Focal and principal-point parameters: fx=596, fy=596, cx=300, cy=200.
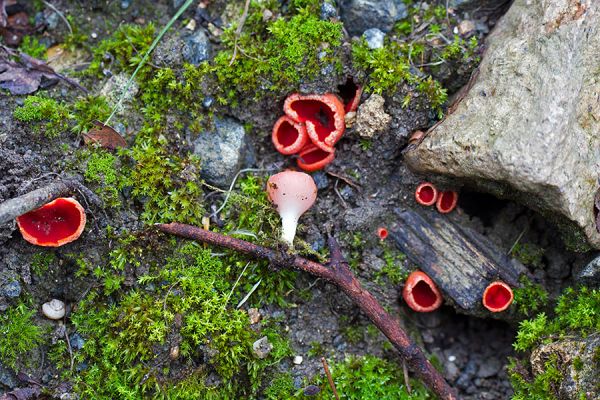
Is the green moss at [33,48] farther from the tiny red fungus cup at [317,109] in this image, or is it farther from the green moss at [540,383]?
the green moss at [540,383]

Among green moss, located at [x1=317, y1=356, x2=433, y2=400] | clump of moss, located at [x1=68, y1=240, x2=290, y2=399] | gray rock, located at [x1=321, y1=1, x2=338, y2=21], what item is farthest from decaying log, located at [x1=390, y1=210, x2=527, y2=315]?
gray rock, located at [x1=321, y1=1, x2=338, y2=21]

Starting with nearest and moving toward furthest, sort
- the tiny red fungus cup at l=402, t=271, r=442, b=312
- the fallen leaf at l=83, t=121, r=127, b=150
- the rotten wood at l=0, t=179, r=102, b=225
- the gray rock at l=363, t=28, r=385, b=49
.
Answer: the rotten wood at l=0, t=179, r=102, b=225, the fallen leaf at l=83, t=121, r=127, b=150, the tiny red fungus cup at l=402, t=271, r=442, b=312, the gray rock at l=363, t=28, r=385, b=49

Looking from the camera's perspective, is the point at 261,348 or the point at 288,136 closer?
the point at 261,348

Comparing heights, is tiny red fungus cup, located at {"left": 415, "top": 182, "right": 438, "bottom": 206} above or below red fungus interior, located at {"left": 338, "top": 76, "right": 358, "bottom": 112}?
below

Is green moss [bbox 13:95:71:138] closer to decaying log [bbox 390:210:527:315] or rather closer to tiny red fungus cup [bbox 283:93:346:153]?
tiny red fungus cup [bbox 283:93:346:153]

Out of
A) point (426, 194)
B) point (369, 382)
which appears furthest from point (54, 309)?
point (426, 194)

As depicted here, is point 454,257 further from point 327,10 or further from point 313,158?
point 327,10
